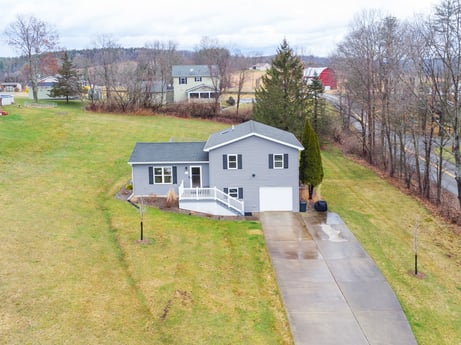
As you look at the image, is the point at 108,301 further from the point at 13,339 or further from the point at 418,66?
the point at 418,66

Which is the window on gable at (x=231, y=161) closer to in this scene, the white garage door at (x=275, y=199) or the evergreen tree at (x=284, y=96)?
the white garage door at (x=275, y=199)

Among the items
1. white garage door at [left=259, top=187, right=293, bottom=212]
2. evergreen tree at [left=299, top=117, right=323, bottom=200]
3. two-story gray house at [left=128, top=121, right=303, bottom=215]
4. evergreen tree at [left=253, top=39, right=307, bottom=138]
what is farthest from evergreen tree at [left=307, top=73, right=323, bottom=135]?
white garage door at [left=259, top=187, right=293, bottom=212]

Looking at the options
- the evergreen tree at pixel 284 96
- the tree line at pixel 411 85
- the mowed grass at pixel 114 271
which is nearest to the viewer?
the mowed grass at pixel 114 271

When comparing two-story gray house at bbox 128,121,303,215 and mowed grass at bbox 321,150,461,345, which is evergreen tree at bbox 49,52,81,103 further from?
mowed grass at bbox 321,150,461,345

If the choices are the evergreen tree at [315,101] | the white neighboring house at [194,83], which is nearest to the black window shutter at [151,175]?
the evergreen tree at [315,101]

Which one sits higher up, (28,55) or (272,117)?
(28,55)

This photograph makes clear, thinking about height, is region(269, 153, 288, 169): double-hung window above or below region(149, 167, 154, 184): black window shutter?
above

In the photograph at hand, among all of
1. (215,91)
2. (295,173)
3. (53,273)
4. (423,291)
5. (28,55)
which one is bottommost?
(423,291)

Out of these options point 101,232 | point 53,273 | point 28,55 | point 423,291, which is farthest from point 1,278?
point 28,55
